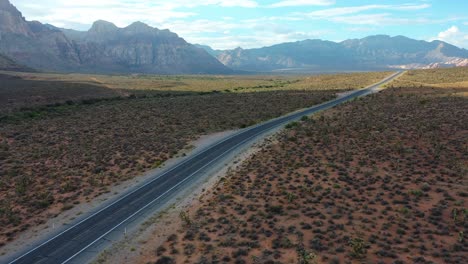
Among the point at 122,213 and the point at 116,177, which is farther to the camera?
the point at 116,177

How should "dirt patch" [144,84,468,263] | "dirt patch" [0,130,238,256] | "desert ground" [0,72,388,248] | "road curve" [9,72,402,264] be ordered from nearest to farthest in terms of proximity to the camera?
"dirt patch" [144,84,468,263] < "road curve" [9,72,402,264] < "dirt patch" [0,130,238,256] < "desert ground" [0,72,388,248]

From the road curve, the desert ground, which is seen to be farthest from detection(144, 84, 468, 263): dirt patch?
the desert ground

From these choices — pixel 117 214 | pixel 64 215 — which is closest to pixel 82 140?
pixel 64 215

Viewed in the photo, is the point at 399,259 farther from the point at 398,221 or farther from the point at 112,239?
the point at 112,239

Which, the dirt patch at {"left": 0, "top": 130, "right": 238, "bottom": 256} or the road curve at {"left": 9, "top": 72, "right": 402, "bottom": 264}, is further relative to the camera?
the dirt patch at {"left": 0, "top": 130, "right": 238, "bottom": 256}

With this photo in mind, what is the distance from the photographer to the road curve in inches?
865

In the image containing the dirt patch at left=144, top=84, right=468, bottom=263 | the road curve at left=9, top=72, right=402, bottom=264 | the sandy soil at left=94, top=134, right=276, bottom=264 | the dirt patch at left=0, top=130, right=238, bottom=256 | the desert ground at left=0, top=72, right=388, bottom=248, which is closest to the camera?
the dirt patch at left=144, top=84, right=468, bottom=263

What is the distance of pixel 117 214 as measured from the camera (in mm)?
27312

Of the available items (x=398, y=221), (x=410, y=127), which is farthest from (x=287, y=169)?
(x=410, y=127)

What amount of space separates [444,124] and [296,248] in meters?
36.6

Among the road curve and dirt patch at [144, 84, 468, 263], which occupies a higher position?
dirt patch at [144, 84, 468, 263]

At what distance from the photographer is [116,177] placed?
35.6m

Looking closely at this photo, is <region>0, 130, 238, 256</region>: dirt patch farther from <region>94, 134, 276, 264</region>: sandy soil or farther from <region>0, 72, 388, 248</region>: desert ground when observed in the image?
<region>94, 134, 276, 264</region>: sandy soil

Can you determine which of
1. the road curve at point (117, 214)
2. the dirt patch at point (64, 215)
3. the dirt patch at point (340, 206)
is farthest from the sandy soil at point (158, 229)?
the dirt patch at point (64, 215)
